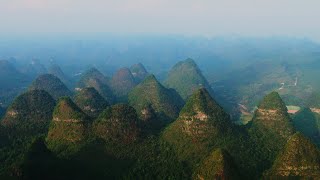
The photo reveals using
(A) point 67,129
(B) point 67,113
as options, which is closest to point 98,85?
(B) point 67,113

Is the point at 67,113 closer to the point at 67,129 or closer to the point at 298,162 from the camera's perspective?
the point at 67,129

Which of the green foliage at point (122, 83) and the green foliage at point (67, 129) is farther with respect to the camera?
the green foliage at point (122, 83)

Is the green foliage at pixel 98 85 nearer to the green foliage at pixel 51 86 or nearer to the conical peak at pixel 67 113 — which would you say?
the green foliage at pixel 51 86

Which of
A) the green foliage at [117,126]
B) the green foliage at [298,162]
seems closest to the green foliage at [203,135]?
the green foliage at [117,126]

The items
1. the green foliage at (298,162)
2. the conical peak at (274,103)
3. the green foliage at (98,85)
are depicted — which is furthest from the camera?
the green foliage at (98,85)

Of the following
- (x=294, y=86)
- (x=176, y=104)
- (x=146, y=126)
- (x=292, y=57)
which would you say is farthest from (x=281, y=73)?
(x=146, y=126)

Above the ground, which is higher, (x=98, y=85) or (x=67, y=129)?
(x=67, y=129)

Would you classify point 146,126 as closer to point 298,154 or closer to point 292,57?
point 298,154
